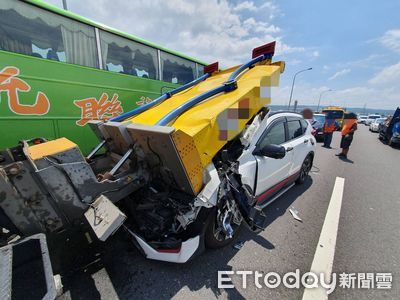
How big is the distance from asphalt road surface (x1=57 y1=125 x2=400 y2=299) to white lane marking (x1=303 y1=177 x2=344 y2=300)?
1 cm

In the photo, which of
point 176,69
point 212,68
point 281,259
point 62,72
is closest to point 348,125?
point 212,68

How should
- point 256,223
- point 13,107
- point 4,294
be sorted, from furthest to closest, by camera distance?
1. point 13,107
2. point 256,223
3. point 4,294

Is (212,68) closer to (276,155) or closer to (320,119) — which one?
(276,155)

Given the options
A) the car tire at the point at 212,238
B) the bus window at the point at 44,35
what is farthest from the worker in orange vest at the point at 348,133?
the bus window at the point at 44,35

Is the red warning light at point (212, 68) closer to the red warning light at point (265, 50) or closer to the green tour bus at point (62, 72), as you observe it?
the red warning light at point (265, 50)

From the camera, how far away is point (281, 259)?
2629 millimetres

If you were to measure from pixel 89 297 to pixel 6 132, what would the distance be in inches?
125

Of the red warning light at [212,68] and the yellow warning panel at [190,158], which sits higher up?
A: the red warning light at [212,68]

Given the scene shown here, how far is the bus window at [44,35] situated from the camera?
3258 mm

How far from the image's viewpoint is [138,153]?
8.05 feet

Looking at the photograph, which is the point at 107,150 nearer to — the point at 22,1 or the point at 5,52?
the point at 5,52

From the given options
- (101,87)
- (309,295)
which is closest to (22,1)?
(101,87)

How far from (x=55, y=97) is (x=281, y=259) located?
4701 millimetres

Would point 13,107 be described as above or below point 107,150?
above
